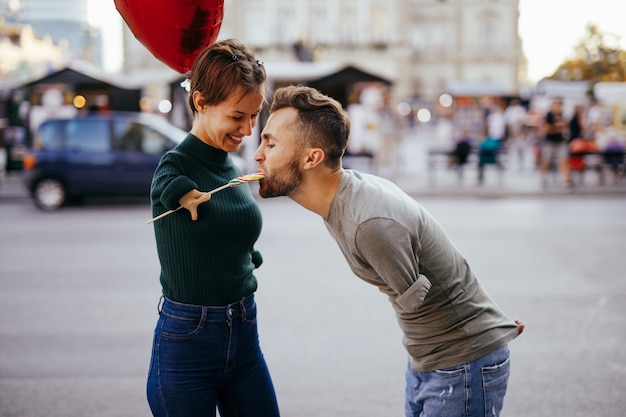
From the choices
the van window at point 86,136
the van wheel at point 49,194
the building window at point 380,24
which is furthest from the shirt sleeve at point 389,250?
the building window at point 380,24

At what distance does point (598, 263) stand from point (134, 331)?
4.98 m

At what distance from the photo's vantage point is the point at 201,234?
2.02 metres

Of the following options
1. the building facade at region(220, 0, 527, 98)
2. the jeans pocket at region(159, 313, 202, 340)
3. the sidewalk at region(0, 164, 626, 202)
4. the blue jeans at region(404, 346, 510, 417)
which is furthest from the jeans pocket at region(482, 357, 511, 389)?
the building facade at region(220, 0, 527, 98)

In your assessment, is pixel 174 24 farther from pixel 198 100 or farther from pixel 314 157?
pixel 314 157

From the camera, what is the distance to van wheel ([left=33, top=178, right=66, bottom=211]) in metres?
12.2

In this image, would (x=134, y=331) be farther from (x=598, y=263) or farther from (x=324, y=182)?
(x=598, y=263)

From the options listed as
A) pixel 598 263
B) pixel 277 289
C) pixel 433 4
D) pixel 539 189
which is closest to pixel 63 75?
pixel 539 189

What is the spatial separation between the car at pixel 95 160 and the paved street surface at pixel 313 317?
190 centimetres

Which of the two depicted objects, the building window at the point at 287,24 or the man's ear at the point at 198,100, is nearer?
the man's ear at the point at 198,100

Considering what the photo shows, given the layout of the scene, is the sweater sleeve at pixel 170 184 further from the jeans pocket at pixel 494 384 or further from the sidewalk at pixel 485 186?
the sidewalk at pixel 485 186

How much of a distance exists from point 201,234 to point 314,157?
1.39 feet

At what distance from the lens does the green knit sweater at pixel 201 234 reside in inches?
79.3

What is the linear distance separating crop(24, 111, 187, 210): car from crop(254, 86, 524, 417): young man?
1050cm

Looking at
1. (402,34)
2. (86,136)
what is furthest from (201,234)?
(402,34)
